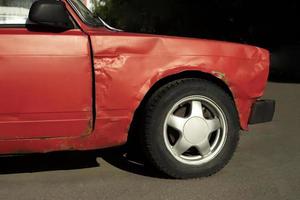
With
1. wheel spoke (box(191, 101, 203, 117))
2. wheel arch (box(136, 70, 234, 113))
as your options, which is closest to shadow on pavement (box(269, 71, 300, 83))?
wheel arch (box(136, 70, 234, 113))

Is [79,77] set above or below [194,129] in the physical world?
above

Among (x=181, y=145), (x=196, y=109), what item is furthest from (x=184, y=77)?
(x=181, y=145)

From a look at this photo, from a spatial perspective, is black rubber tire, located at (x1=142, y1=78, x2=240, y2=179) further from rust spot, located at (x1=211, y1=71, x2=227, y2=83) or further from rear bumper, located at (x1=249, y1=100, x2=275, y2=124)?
rear bumper, located at (x1=249, y1=100, x2=275, y2=124)

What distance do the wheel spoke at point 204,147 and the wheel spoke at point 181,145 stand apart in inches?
3.4

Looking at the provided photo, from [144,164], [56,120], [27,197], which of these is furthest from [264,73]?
[27,197]

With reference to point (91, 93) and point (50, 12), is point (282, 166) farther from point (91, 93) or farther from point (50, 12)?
point (50, 12)

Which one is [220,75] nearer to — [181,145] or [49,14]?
[181,145]

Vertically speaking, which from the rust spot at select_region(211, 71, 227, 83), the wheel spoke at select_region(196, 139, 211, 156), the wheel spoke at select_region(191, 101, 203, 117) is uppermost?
the rust spot at select_region(211, 71, 227, 83)

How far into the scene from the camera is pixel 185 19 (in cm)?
1947

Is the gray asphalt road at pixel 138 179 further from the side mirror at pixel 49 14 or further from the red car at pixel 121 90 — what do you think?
the side mirror at pixel 49 14

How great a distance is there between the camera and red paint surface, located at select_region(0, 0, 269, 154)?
161 inches

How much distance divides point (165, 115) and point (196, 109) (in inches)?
10.5

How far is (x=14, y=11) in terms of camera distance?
14.6 ft

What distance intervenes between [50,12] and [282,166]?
2.38 metres
